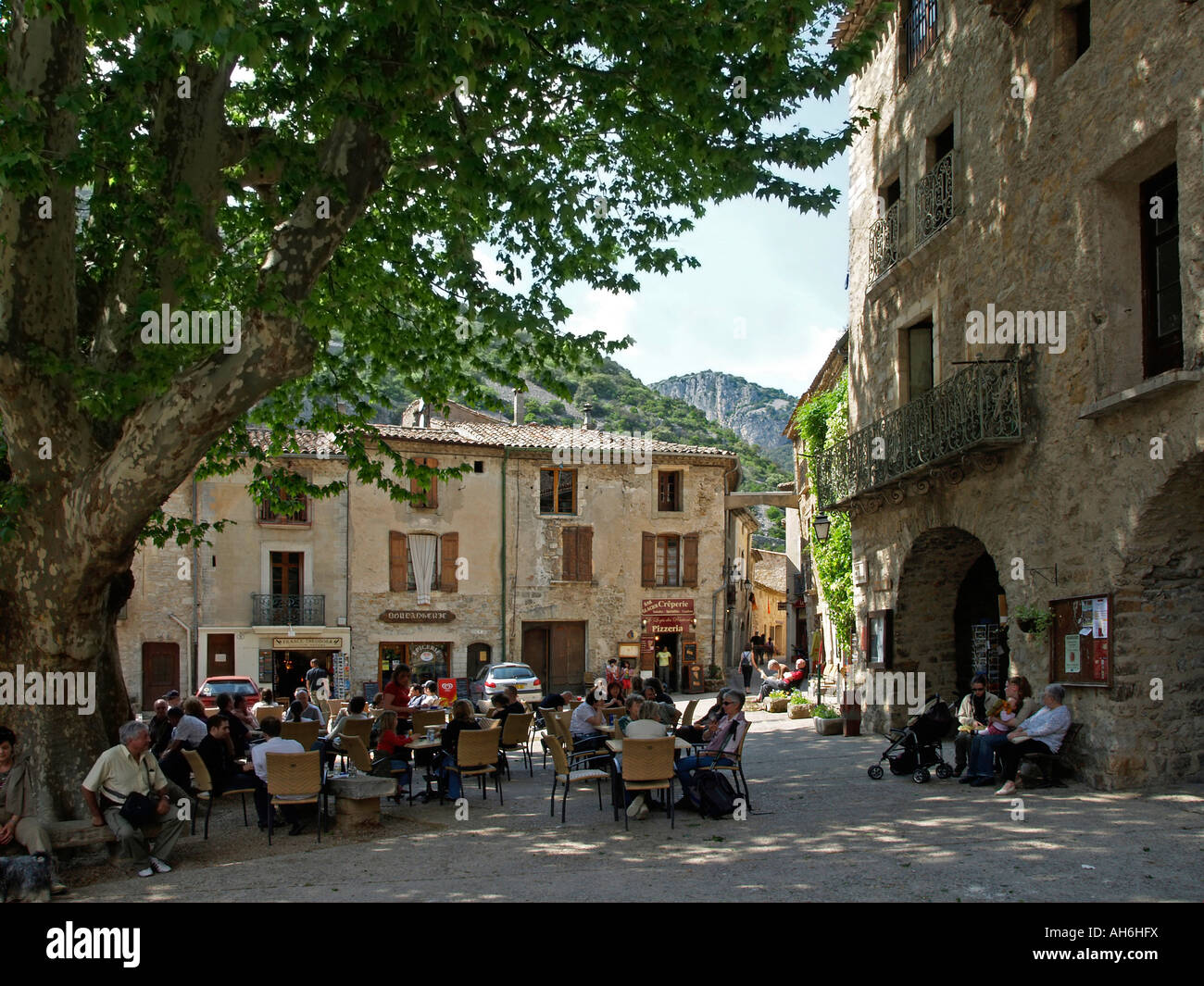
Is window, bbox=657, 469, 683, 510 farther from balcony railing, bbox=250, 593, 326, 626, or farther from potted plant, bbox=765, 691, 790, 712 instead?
potted plant, bbox=765, 691, 790, 712

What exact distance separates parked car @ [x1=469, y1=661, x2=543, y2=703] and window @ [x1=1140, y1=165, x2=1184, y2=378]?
19.8 meters

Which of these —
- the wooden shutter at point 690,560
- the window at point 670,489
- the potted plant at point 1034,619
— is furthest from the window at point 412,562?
the potted plant at point 1034,619

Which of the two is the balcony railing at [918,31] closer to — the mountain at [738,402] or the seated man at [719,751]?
the seated man at [719,751]

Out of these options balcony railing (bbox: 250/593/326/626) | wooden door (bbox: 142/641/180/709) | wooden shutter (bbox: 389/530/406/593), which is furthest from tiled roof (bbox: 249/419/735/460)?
wooden door (bbox: 142/641/180/709)

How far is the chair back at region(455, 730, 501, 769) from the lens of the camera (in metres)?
11.6

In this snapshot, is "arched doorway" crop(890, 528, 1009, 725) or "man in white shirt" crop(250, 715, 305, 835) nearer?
"man in white shirt" crop(250, 715, 305, 835)

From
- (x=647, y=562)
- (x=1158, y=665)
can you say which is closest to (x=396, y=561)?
(x=647, y=562)

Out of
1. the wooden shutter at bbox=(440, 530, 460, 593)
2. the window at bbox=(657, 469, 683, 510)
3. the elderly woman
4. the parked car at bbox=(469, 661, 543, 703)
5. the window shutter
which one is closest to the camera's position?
the elderly woman

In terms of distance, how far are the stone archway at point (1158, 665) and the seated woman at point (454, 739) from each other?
21.6 feet
